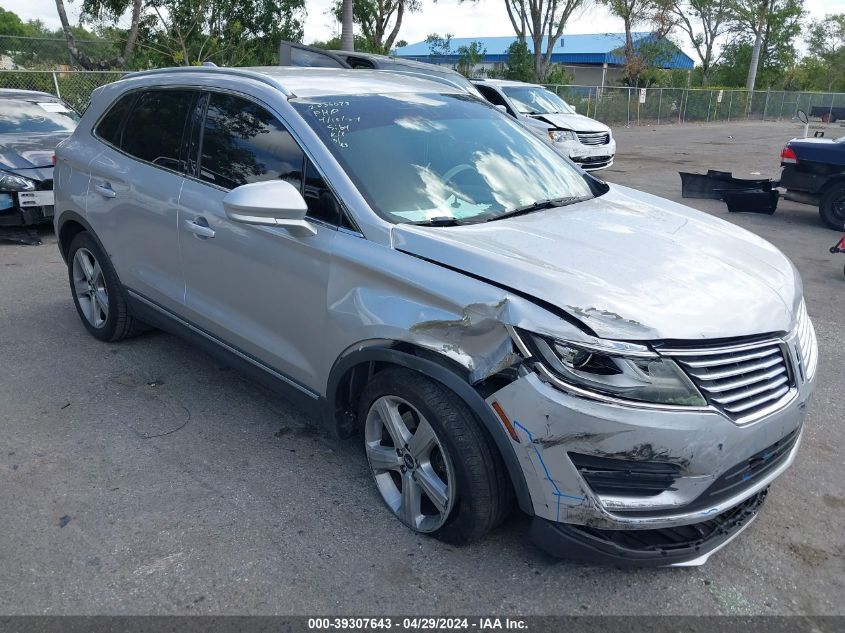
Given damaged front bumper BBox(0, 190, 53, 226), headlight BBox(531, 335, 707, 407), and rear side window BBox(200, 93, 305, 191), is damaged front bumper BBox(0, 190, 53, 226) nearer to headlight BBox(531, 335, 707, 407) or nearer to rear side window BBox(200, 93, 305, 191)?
rear side window BBox(200, 93, 305, 191)

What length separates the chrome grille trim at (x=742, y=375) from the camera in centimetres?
248

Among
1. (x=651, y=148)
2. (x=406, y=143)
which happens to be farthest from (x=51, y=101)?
(x=651, y=148)

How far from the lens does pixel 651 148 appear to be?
2172 centimetres

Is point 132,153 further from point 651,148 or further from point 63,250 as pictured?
point 651,148

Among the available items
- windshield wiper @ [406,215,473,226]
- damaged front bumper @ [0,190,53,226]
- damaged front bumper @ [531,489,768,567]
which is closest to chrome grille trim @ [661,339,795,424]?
damaged front bumper @ [531,489,768,567]

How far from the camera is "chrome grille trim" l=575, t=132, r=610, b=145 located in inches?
556

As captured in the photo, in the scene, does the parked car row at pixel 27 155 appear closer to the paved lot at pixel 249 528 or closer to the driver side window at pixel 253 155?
the paved lot at pixel 249 528

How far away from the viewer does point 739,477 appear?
2.64m

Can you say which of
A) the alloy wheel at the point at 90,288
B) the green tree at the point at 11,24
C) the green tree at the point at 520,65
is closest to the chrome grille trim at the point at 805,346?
the alloy wheel at the point at 90,288

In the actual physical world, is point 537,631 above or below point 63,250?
below

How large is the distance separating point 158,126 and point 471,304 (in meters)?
2.74

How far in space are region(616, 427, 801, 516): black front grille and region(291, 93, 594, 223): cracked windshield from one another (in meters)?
1.47

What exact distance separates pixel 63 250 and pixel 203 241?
86.6 inches

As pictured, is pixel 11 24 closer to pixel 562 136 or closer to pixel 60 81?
pixel 60 81
